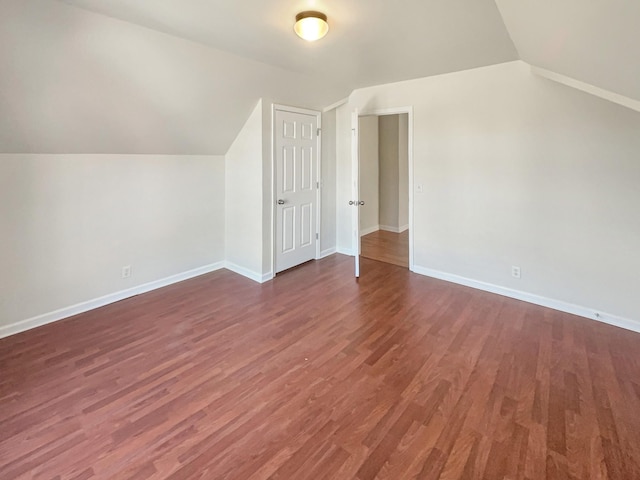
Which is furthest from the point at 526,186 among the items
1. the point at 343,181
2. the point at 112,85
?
the point at 112,85

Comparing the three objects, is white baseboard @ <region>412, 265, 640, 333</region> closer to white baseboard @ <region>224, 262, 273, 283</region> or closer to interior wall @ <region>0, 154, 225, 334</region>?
white baseboard @ <region>224, 262, 273, 283</region>

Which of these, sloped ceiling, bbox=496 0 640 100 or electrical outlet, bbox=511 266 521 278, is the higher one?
sloped ceiling, bbox=496 0 640 100

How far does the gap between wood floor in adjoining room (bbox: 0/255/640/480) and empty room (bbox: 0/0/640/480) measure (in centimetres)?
2

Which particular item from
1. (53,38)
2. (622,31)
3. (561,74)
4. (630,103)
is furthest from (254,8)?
(630,103)

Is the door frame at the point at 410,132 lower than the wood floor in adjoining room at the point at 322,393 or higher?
higher

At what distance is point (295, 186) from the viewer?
4.59m

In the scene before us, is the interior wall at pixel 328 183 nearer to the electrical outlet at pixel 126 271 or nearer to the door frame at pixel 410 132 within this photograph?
the door frame at pixel 410 132

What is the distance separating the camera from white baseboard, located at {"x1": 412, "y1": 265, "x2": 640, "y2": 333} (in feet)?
10.1

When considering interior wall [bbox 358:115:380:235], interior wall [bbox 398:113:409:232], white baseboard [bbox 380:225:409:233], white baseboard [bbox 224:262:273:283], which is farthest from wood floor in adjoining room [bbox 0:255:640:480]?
interior wall [bbox 398:113:409:232]

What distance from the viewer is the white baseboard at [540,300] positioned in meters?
3.08

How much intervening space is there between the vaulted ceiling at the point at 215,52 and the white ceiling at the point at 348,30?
0.5 inches

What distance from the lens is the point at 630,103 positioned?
7.86ft

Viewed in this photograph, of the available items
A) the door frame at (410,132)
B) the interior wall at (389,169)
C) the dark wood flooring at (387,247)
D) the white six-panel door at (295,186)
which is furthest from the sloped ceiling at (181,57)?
the interior wall at (389,169)

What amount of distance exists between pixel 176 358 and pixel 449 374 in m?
2.06
